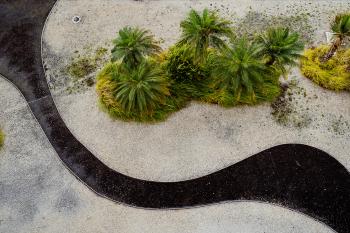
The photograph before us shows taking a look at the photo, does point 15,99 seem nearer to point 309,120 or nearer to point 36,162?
point 36,162

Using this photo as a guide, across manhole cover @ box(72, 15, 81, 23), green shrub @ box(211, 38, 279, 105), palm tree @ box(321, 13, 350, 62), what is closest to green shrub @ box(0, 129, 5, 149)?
manhole cover @ box(72, 15, 81, 23)

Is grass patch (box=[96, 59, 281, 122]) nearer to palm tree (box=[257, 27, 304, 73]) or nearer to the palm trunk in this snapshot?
palm tree (box=[257, 27, 304, 73])

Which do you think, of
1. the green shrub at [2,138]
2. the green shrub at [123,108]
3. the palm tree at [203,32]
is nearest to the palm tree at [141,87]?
the green shrub at [123,108]

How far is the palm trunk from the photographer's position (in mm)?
21559

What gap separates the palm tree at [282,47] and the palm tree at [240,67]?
0.55 meters

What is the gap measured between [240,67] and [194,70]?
2.65 m

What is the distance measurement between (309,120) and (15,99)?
16026mm

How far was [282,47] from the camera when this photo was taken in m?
19.9

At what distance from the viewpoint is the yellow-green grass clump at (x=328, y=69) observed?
22156 millimetres

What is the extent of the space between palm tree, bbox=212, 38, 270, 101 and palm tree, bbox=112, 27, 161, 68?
350cm

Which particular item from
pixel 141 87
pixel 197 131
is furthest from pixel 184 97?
pixel 141 87

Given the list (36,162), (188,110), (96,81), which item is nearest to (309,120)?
(188,110)

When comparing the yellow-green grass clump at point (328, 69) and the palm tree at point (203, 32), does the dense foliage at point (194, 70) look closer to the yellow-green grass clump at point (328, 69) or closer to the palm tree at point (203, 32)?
the palm tree at point (203, 32)

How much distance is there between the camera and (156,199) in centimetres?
2002
